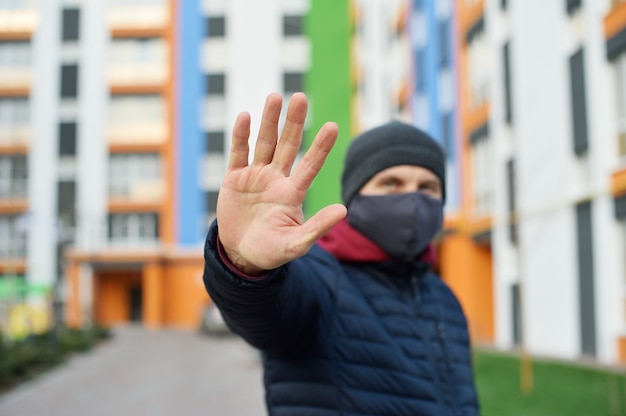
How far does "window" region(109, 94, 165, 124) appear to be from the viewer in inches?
1367

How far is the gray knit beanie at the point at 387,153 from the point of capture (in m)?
2.06

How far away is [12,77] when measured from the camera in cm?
3588

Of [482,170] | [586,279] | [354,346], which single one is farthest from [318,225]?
[482,170]

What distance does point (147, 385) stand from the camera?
1281 centimetres

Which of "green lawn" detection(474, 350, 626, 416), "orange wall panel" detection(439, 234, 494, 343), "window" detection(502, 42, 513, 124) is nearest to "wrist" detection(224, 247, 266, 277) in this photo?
"green lawn" detection(474, 350, 626, 416)

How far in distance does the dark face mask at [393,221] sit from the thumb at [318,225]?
0.55m

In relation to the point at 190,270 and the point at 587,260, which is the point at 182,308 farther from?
the point at 587,260

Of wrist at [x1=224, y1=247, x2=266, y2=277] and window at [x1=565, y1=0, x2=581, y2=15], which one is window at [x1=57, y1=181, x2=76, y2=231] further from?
wrist at [x1=224, y1=247, x2=266, y2=277]

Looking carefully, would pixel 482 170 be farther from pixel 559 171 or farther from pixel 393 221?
pixel 393 221

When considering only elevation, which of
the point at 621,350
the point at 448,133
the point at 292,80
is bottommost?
the point at 621,350

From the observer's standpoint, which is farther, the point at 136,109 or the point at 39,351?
the point at 136,109

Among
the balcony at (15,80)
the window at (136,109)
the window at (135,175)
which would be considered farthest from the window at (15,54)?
the window at (135,175)

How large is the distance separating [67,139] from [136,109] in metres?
3.58

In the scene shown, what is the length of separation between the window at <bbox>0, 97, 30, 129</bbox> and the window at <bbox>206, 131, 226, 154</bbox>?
26.6ft
